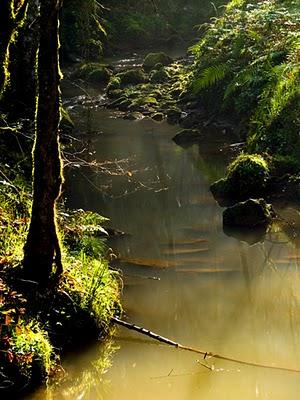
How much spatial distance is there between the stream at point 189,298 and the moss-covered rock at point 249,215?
0.33 metres

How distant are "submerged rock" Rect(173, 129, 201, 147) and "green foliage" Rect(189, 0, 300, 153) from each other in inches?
50.0

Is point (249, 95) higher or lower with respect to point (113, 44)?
higher

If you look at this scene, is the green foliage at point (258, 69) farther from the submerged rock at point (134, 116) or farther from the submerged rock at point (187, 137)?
the submerged rock at point (134, 116)

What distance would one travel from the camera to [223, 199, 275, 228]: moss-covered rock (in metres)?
10.0

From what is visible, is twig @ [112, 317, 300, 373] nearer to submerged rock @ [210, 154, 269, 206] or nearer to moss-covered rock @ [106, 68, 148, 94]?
submerged rock @ [210, 154, 269, 206]

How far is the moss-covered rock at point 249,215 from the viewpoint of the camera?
10000 millimetres

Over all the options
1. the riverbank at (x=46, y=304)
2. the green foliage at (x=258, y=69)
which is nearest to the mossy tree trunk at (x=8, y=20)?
the riverbank at (x=46, y=304)

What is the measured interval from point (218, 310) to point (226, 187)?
194 inches

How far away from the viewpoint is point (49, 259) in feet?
20.1

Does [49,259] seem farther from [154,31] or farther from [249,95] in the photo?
[154,31]

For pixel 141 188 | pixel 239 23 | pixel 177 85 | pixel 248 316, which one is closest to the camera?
pixel 248 316

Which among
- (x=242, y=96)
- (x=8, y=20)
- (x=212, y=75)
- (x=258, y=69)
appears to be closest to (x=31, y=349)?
(x=8, y=20)

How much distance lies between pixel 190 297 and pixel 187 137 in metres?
10.00

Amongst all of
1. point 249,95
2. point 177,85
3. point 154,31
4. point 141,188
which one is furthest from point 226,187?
point 154,31
